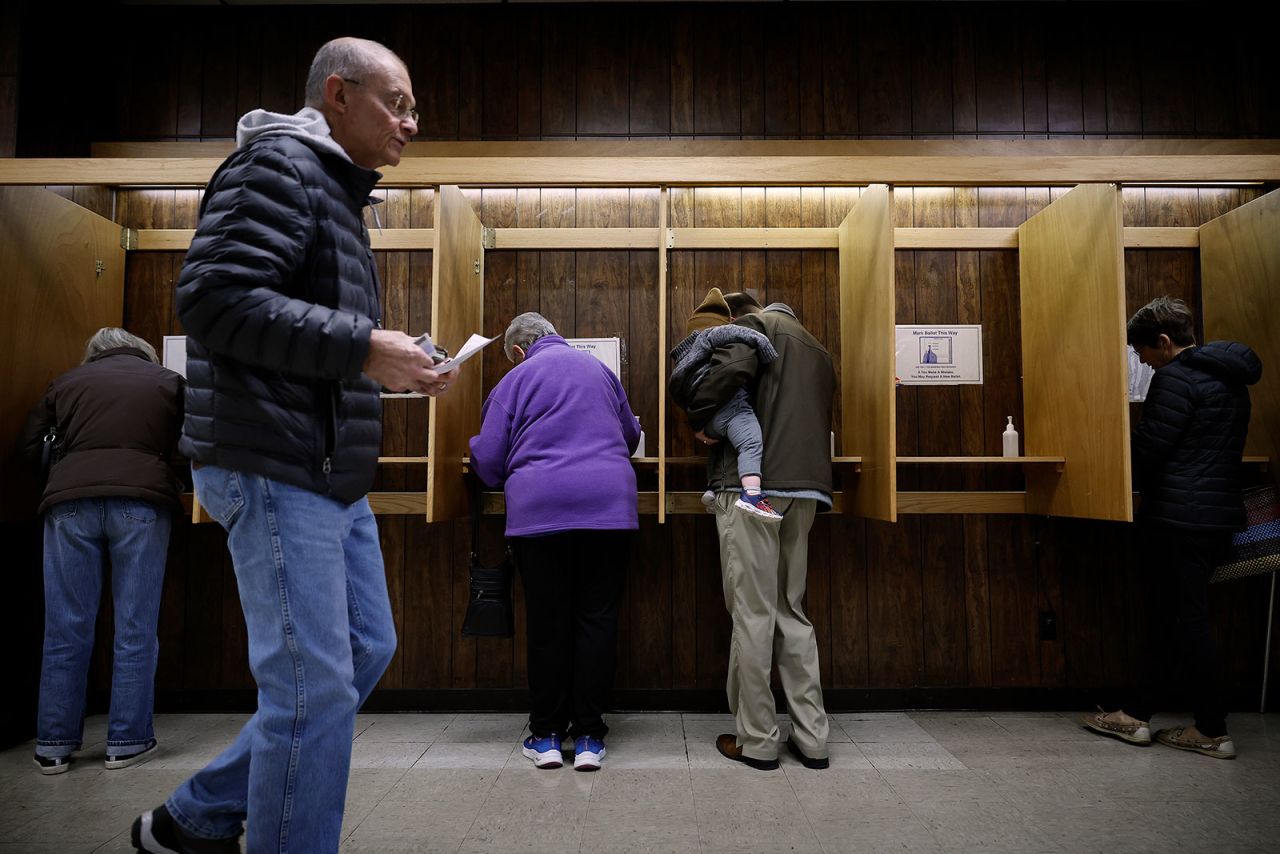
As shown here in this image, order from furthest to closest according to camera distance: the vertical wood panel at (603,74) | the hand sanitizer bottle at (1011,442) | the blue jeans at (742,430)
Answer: the vertical wood panel at (603,74)
the hand sanitizer bottle at (1011,442)
the blue jeans at (742,430)

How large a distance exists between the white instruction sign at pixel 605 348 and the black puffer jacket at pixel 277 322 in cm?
220

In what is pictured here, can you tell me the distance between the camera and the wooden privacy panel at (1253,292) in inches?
132

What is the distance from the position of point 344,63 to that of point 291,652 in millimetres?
1047

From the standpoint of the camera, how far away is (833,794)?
8.05ft

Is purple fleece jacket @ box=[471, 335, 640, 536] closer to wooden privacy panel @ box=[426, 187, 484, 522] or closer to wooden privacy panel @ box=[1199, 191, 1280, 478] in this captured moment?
wooden privacy panel @ box=[426, 187, 484, 522]

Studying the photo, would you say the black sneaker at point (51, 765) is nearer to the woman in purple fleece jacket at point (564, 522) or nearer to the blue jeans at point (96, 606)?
the blue jeans at point (96, 606)

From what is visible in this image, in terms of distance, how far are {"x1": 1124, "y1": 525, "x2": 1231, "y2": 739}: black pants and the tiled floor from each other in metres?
0.17

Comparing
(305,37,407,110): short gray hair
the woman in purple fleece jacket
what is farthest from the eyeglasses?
the woman in purple fleece jacket

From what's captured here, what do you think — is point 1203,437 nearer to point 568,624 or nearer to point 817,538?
point 817,538

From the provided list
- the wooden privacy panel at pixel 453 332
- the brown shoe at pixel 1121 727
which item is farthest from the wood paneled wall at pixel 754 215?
the brown shoe at pixel 1121 727

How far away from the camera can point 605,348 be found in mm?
3629

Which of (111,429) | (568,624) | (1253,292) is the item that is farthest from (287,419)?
(1253,292)

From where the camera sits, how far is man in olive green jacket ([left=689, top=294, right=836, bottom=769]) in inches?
108

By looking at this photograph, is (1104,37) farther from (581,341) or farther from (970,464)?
(581,341)
